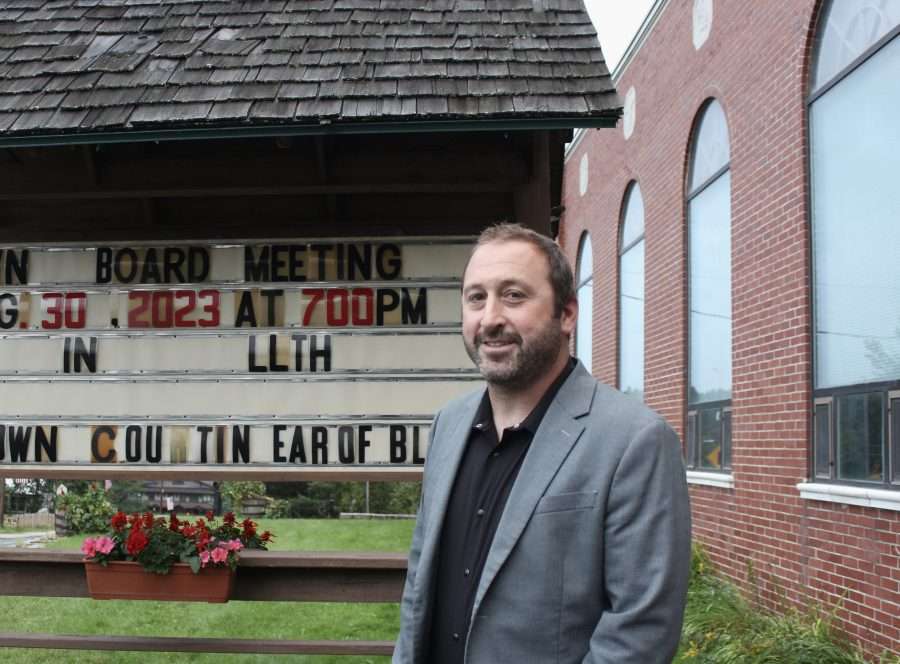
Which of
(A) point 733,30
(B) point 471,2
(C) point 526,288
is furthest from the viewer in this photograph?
(A) point 733,30

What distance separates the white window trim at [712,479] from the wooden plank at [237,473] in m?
5.57

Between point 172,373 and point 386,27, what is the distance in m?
2.15

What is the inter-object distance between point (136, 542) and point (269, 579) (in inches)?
27.4

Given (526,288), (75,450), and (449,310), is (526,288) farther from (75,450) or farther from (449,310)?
(75,450)

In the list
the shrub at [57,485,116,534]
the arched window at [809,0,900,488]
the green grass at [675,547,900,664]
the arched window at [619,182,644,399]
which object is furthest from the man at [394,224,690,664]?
the shrub at [57,485,116,534]

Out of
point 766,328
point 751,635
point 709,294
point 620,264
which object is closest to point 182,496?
point 620,264

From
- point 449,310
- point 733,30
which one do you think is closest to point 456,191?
point 449,310

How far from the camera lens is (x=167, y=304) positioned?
18.0 ft

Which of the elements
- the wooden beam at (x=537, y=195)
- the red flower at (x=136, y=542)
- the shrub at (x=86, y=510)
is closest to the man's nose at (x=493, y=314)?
the wooden beam at (x=537, y=195)

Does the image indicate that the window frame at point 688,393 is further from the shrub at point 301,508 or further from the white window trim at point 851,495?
the shrub at point 301,508

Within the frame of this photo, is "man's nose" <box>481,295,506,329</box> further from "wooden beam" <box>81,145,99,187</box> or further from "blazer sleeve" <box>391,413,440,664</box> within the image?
"wooden beam" <box>81,145,99,187</box>

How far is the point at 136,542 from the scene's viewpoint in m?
4.97

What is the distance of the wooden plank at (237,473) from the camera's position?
5.14m

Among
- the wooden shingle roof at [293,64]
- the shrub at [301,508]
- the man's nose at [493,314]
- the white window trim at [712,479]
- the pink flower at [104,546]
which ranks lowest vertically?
the shrub at [301,508]
